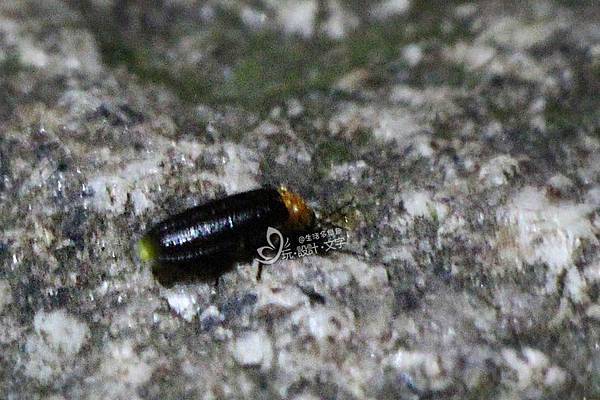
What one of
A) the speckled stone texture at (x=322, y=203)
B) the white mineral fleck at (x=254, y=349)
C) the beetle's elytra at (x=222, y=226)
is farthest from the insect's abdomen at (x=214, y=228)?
the white mineral fleck at (x=254, y=349)

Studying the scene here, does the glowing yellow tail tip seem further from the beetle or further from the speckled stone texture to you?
the speckled stone texture

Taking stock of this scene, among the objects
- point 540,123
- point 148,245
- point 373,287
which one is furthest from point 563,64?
point 148,245

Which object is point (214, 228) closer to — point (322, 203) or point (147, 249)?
→ point (147, 249)

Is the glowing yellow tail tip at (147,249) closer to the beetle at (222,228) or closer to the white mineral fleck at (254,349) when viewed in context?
the beetle at (222,228)

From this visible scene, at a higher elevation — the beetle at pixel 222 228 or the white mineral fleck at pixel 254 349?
the beetle at pixel 222 228

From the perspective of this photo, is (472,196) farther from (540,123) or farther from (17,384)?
(17,384)

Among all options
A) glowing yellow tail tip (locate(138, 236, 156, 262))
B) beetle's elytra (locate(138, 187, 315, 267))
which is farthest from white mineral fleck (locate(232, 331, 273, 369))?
glowing yellow tail tip (locate(138, 236, 156, 262))

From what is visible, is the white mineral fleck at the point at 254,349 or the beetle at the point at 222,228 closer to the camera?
the white mineral fleck at the point at 254,349
